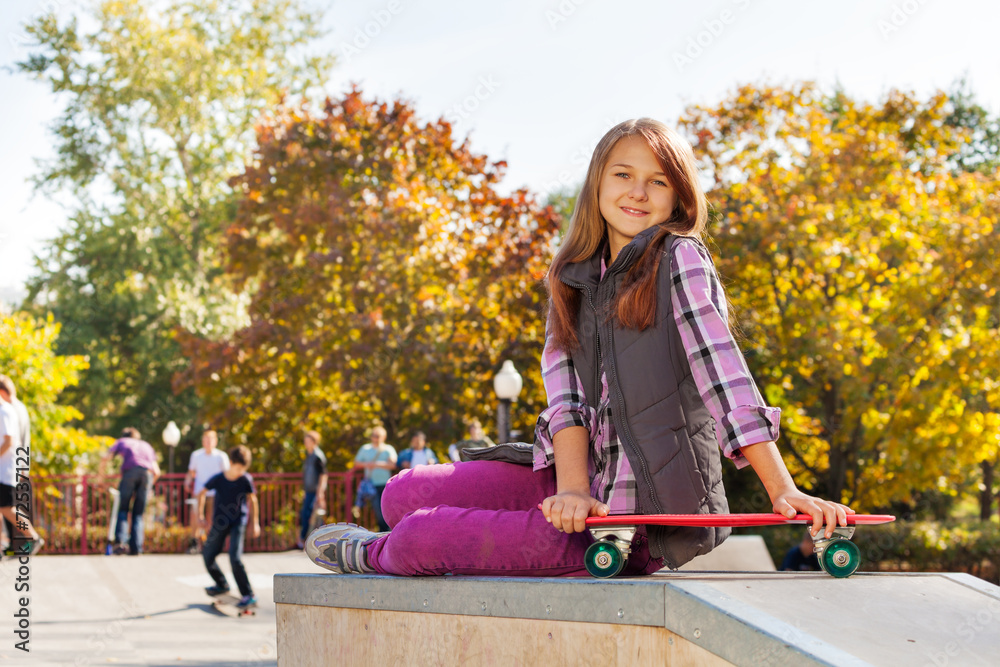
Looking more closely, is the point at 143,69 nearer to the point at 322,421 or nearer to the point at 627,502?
the point at 322,421

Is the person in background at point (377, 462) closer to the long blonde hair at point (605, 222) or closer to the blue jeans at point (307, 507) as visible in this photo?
the blue jeans at point (307, 507)

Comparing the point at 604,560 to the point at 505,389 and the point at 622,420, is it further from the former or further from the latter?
the point at 505,389

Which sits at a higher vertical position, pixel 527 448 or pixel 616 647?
pixel 527 448

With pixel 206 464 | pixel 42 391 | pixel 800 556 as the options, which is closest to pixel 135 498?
pixel 206 464

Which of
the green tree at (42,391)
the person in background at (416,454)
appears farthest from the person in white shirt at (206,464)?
the green tree at (42,391)

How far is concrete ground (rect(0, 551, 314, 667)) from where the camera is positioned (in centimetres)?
640

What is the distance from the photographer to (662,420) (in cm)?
230

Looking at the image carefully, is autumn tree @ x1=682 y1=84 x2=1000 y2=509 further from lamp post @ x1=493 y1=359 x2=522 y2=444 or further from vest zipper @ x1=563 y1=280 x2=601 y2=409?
vest zipper @ x1=563 y1=280 x2=601 y2=409

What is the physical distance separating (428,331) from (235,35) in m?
16.3

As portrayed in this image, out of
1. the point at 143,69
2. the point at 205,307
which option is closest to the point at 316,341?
the point at 205,307

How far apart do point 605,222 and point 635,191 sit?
146 mm

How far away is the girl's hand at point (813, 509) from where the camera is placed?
2080mm

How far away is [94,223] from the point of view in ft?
92.8

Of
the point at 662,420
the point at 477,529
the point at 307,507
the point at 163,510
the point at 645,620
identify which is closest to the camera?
the point at 645,620
